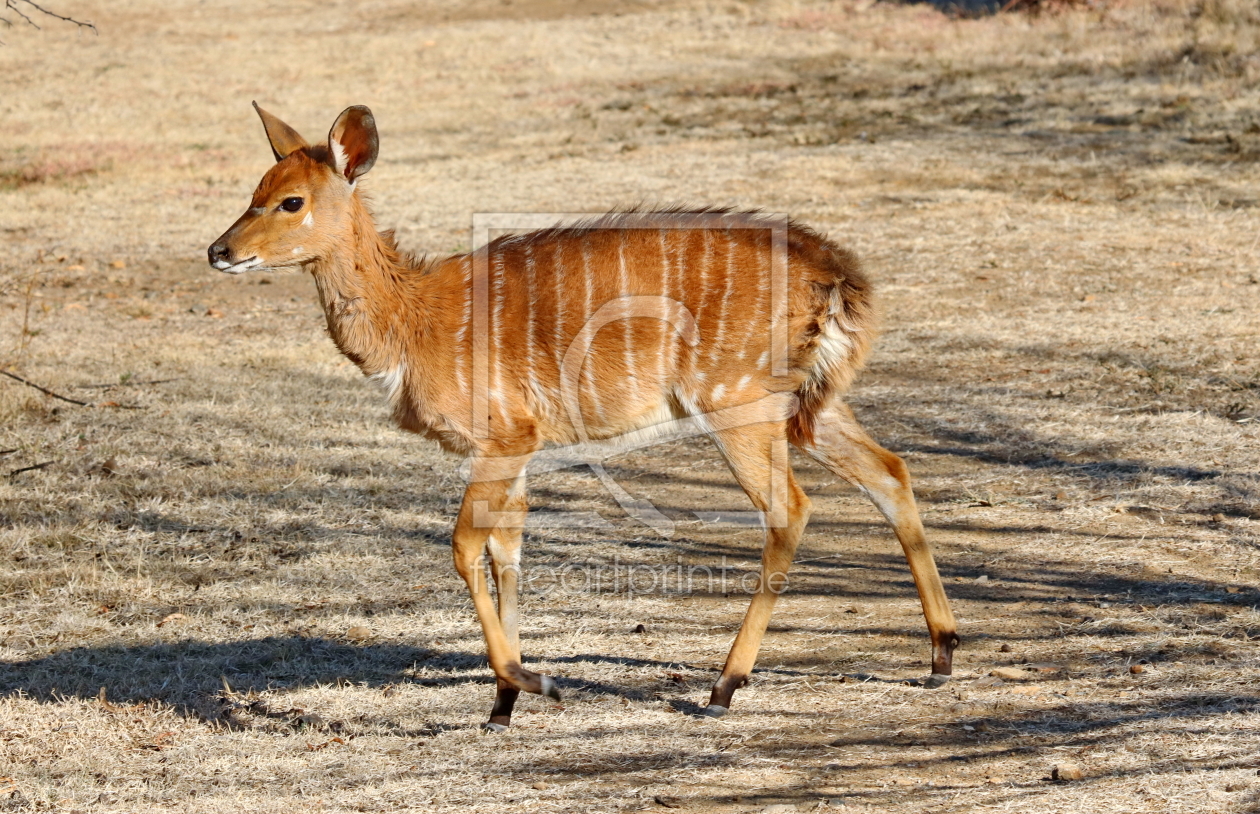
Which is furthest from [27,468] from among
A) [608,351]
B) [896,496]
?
[896,496]

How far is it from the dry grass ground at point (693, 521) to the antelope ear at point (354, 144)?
6.59 feet

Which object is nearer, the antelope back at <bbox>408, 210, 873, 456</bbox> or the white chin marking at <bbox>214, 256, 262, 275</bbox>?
the white chin marking at <bbox>214, 256, 262, 275</bbox>

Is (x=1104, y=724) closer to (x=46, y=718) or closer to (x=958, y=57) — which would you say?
(x=46, y=718)

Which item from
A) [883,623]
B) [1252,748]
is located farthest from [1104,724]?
[883,623]

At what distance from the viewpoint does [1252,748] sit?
4.53 meters

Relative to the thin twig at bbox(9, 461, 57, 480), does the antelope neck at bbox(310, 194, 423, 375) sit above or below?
above

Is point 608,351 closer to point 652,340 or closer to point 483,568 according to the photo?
point 652,340

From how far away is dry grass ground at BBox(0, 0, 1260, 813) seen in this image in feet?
15.8

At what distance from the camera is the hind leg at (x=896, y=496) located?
5281 millimetres

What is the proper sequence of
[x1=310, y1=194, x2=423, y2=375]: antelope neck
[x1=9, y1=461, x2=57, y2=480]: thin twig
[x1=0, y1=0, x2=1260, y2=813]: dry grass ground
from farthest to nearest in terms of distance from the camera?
1. [x1=9, y1=461, x2=57, y2=480]: thin twig
2. [x1=310, y1=194, x2=423, y2=375]: antelope neck
3. [x1=0, y1=0, x2=1260, y2=813]: dry grass ground

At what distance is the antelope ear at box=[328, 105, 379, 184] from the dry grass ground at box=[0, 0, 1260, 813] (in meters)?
2.01

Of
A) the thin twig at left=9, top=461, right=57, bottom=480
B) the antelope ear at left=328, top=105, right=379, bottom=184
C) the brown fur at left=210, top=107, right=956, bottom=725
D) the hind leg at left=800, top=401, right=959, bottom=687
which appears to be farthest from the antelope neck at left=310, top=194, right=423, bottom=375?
the thin twig at left=9, top=461, right=57, bottom=480

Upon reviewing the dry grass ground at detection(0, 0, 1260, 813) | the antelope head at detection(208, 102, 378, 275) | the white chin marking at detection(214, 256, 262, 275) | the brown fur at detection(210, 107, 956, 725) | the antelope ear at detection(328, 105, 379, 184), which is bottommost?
the dry grass ground at detection(0, 0, 1260, 813)

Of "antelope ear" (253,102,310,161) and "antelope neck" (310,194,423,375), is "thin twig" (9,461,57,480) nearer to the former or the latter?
"antelope ear" (253,102,310,161)
